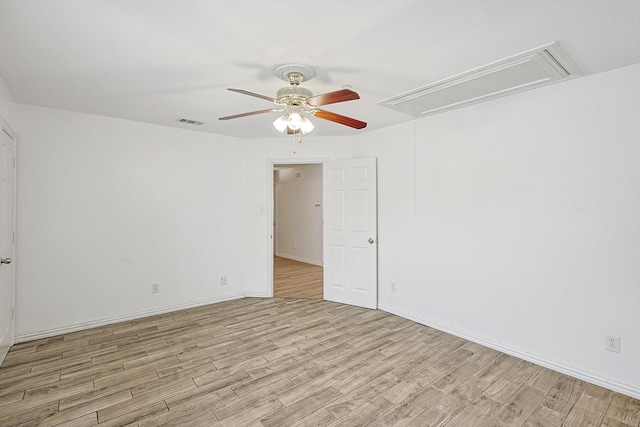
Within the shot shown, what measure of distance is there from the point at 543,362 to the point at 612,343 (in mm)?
550

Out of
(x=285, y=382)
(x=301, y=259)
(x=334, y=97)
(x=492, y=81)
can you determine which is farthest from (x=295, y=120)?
(x=301, y=259)

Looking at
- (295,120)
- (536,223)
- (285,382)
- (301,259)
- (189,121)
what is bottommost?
(285,382)

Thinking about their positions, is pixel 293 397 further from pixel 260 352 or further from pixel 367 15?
pixel 367 15

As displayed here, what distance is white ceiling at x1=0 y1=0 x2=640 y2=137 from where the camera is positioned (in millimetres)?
1676

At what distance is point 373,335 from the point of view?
3.42 meters

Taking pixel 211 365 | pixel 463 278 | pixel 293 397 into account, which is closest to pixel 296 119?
pixel 293 397

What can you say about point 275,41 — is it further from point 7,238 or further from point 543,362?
point 543,362

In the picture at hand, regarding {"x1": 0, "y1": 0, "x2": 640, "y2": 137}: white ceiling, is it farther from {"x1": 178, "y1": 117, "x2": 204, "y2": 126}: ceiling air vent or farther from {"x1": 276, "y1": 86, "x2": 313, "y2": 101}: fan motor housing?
{"x1": 178, "y1": 117, "x2": 204, "y2": 126}: ceiling air vent

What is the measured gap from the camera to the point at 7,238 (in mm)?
2904

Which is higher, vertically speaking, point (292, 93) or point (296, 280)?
point (292, 93)

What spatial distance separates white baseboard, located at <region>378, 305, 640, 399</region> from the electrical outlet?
0.81 ft

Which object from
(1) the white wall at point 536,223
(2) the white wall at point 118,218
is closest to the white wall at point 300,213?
(2) the white wall at point 118,218

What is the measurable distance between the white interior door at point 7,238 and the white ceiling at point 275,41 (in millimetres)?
578

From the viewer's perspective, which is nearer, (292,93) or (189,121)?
(292,93)
